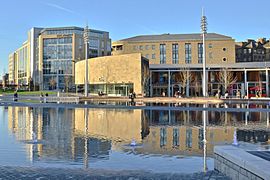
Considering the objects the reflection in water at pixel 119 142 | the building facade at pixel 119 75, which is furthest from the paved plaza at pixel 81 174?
the building facade at pixel 119 75

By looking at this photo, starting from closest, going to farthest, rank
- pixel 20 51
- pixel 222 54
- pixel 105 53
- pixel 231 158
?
pixel 231 158, pixel 222 54, pixel 105 53, pixel 20 51

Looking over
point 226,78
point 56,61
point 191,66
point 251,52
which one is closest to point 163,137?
point 226,78

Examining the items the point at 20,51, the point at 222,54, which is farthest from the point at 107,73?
the point at 20,51

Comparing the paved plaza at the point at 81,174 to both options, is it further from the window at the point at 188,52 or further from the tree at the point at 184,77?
the window at the point at 188,52

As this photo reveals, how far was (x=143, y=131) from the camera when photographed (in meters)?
15.9

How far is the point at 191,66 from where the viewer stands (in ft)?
235

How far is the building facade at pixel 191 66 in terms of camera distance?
230ft

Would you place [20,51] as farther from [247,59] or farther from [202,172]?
[202,172]

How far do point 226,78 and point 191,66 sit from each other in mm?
8191

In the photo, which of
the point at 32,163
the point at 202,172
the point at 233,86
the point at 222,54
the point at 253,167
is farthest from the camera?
the point at 222,54

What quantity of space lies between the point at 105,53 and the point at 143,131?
108287mm

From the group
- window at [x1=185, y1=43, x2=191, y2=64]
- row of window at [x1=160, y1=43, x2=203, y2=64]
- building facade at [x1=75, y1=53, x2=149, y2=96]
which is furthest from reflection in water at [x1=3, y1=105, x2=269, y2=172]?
window at [x1=185, y1=43, x2=191, y2=64]

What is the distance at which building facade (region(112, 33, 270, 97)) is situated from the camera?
7006 centimetres

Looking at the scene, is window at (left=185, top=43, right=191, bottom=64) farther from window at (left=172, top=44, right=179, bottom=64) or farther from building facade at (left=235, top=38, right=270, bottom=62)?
building facade at (left=235, top=38, right=270, bottom=62)
